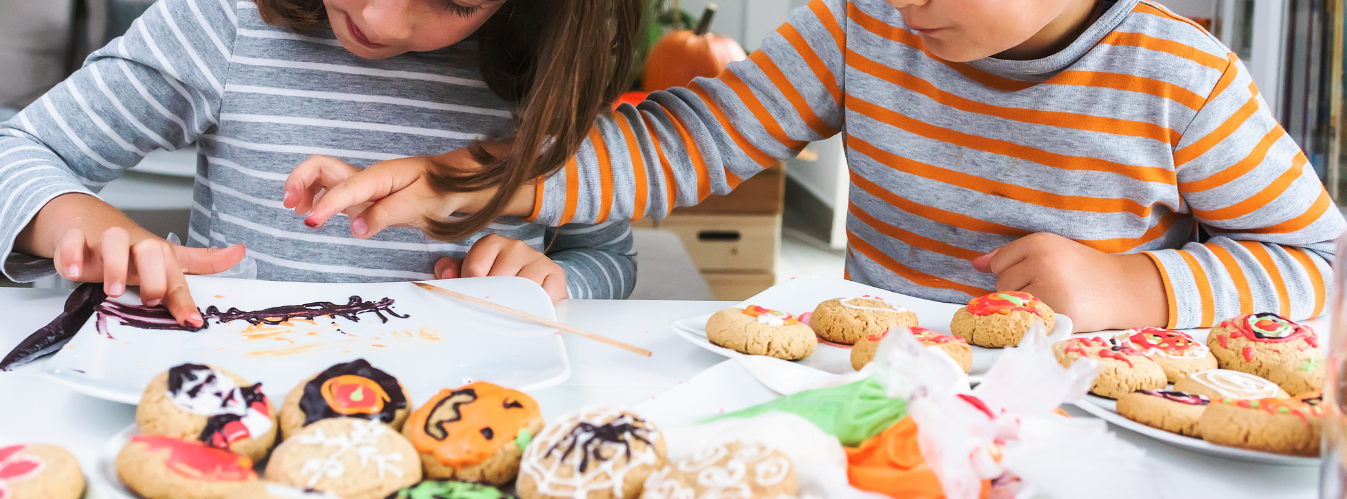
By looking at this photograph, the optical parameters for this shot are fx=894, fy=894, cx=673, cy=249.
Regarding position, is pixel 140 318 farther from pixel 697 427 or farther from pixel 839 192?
pixel 839 192

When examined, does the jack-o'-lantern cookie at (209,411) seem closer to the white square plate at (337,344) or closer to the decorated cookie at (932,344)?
the white square plate at (337,344)

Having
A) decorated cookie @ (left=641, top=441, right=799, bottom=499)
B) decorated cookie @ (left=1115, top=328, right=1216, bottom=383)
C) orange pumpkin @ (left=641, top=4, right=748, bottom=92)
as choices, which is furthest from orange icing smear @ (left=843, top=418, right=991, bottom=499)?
orange pumpkin @ (left=641, top=4, right=748, bottom=92)

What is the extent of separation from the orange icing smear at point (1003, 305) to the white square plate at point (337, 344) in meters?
0.28

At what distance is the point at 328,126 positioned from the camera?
3.09ft

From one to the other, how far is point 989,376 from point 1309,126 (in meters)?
1.61

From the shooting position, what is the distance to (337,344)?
0.57 m

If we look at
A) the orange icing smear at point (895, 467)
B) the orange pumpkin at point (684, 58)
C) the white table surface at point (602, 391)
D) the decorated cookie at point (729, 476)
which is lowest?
the white table surface at point (602, 391)

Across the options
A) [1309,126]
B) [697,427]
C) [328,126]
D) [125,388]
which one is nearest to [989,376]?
[697,427]

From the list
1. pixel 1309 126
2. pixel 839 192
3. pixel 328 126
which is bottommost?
pixel 839 192

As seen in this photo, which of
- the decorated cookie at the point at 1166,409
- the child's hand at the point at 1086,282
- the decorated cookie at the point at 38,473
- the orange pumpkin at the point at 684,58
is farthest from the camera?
the orange pumpkin at the point at 684,58

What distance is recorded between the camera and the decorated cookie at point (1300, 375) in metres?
0.49

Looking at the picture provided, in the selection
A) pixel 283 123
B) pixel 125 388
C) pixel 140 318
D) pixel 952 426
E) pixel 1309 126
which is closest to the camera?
pixel 952 426

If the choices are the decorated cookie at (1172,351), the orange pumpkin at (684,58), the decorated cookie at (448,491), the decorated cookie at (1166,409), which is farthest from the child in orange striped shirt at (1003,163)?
the orange pumpkin at (684,58)

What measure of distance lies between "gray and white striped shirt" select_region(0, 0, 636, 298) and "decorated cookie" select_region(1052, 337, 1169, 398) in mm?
468
